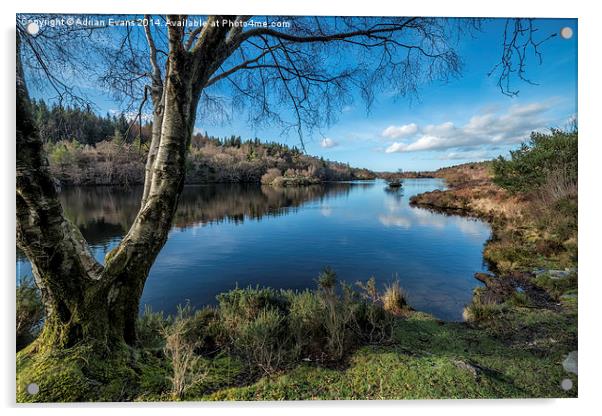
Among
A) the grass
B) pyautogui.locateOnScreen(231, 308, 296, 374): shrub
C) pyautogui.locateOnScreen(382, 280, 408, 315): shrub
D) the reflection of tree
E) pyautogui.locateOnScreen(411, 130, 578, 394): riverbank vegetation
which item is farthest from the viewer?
the reflection of tree

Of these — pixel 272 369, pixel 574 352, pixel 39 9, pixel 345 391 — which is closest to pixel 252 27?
pixel 39 9

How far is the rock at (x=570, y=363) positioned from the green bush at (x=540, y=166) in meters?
2.41

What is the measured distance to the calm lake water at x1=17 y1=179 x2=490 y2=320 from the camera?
5.63m

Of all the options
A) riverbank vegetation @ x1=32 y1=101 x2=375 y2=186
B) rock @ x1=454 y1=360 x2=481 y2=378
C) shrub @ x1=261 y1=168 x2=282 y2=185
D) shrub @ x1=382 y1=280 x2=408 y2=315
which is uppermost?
shrub @ x1=261 y1=168 x2=282 y2=185

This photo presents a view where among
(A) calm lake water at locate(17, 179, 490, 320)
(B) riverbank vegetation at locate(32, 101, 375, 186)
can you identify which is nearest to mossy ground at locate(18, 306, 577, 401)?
(A) calm lake water at locate(17, 179, 490, 320)

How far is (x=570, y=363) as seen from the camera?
247 centimetres

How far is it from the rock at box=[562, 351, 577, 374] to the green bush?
2.41 metres

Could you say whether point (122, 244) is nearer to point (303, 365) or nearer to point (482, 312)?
point (303, 365)

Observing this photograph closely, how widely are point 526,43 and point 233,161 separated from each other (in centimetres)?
2268

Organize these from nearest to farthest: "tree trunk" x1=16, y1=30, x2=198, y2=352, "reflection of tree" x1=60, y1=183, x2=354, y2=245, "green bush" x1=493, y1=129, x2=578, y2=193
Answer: "tree trunk" x1=16, y1=30, x2=198, y2=352 → "green bush" x1=493, y1=129, x2=578, y2=193 → "reflection of tree" x1=60, y1=183, x2=354, y2=245

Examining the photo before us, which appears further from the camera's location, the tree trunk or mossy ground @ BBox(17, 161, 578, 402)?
mossy ground @ BBox(17, 161, 578, 402)

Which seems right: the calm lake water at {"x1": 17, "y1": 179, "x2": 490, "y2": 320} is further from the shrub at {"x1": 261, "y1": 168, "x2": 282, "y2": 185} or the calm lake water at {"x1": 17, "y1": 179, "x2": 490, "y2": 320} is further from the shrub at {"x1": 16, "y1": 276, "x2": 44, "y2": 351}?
the shrub at {"x1": 261, "y1": 168, "x2": 282, "y2": 185}

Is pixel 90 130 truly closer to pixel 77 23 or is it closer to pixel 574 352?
pixel 77 23
